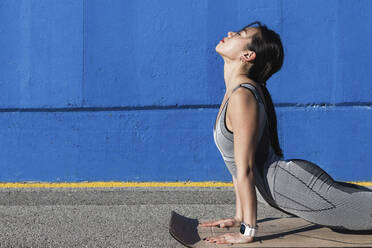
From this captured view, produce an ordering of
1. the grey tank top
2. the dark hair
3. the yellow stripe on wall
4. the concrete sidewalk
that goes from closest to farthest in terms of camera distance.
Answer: the grey tank top
the dark hair
the concrete sidewalk
the yellow stripe on wall

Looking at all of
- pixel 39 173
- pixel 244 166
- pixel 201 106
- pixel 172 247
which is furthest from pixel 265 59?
pixel 39 173

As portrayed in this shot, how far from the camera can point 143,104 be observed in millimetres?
5664

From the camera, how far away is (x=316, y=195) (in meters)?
2.94

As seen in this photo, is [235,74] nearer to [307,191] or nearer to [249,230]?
[307,191]

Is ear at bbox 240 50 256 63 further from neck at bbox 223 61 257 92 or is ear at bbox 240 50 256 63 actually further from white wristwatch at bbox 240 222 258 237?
white wristwatch at bbox 240 222 258 237

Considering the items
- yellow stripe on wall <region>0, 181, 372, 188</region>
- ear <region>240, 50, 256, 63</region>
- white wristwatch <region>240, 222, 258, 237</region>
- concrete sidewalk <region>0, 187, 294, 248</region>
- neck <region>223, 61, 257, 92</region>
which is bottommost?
yellow stripe on wall <region>0, 181, 372, 188</region>

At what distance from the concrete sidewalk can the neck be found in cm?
117

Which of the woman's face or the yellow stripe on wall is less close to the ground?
the woman's face

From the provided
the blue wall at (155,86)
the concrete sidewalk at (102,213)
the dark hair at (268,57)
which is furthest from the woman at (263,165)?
the blue wall at (155,86)

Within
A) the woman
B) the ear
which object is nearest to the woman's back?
the woman

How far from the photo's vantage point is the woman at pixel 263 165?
113 inches

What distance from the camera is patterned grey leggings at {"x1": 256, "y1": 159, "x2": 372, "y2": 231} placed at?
9.64 feet

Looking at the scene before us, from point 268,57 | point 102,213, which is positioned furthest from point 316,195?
point 102,213

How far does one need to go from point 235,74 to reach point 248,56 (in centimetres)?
15
